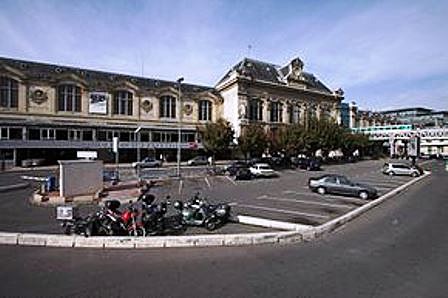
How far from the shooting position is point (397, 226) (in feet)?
50.2

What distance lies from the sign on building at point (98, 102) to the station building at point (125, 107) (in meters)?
0.15

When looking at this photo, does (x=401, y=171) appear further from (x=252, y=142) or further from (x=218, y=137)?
(x=218, y=137)

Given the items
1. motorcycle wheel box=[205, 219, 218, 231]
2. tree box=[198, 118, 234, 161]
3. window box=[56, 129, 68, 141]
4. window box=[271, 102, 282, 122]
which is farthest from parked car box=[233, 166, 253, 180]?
window box=[271, 102, 282, 122]

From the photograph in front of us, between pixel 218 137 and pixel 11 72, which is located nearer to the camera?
pixel 218 137

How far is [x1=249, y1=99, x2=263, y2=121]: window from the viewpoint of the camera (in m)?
74.8

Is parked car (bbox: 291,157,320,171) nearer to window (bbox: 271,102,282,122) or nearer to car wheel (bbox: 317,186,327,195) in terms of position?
window (bbox: 271,102,282,122)

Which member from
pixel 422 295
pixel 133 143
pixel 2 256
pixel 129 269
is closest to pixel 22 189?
pixel 2 256

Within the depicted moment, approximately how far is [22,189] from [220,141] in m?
26.9

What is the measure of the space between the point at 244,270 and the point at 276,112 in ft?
238

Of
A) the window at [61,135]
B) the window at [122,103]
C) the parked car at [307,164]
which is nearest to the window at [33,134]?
the window at [61,135]

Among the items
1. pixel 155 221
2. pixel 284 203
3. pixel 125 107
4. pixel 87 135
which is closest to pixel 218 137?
pixel 87 135

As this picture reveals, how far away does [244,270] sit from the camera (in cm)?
930

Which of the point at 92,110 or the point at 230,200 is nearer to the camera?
the point at 230,200

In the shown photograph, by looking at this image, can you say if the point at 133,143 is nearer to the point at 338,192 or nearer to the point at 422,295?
the point at 338,192
